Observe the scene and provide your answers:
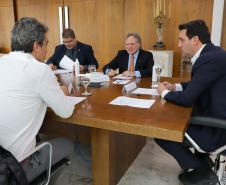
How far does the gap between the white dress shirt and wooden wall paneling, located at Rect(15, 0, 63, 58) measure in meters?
3.93

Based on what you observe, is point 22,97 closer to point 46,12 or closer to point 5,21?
point 46,12

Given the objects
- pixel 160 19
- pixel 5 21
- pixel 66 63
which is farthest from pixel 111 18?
pixel 5 21

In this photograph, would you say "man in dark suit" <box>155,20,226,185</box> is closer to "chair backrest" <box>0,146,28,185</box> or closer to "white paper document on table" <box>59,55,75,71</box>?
"chair backrest" <box>0,146,28,185</box>

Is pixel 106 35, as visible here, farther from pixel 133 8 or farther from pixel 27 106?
pixel 27 106

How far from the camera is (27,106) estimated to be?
4.17 ft

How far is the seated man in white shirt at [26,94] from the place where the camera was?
1236mm

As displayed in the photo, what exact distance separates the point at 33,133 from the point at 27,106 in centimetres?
17

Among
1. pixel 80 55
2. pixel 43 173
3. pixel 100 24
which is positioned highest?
pixel 100 24

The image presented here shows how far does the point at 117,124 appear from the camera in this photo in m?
1.29

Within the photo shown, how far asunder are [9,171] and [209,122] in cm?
112

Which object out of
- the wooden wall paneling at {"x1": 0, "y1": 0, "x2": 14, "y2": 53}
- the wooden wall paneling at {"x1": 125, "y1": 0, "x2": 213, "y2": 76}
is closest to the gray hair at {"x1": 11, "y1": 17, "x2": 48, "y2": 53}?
the wooden wall paneling at {"x1": 125, "y1": 0, "x2": 213, "y2": 76}

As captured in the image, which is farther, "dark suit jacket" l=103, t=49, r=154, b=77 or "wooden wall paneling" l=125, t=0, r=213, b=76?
"wooden wall paneling" l=125, t=0, r=213, b=76

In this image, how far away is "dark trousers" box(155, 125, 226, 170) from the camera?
1.57 m

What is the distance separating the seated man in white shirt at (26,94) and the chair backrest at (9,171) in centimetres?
16
